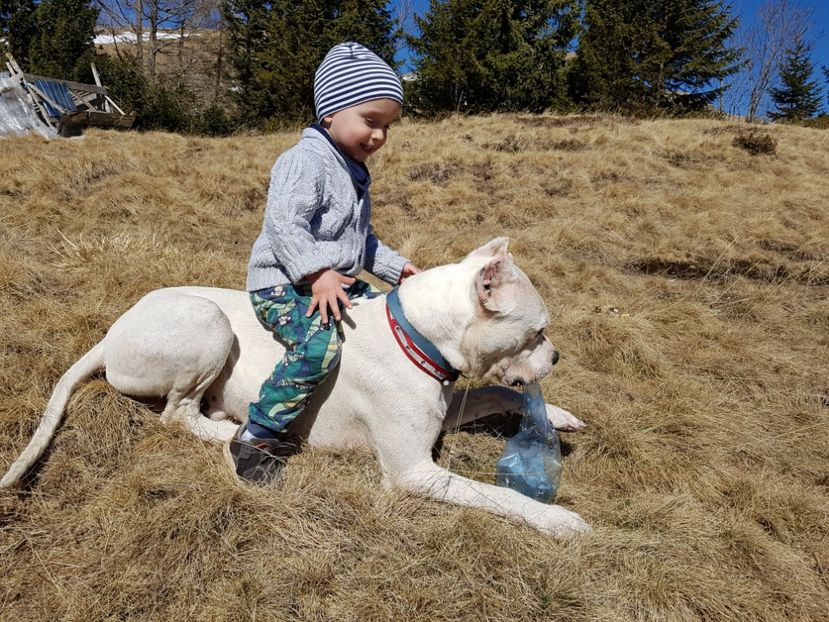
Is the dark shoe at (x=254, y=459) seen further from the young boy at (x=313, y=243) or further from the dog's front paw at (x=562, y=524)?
the dog's front paw at (x=562, y=524)

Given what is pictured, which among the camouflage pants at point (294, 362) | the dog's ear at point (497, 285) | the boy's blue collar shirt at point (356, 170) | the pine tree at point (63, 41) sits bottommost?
the camouflage pants at point (294, 362)

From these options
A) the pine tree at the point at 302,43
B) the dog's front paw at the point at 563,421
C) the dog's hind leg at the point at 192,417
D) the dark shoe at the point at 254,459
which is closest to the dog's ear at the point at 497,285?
the dog's front paw at the point at 563,421

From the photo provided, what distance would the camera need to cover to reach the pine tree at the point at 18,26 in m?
23.3

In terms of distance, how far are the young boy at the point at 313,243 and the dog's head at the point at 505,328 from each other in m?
0.60

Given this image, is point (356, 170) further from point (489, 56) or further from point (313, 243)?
point (489, 56)

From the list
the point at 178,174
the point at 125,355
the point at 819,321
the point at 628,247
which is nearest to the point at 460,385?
the point at 125,355

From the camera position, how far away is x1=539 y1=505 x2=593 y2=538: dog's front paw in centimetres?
218

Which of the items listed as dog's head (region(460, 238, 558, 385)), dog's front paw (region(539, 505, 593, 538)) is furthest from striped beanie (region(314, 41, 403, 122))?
dog's front paw (region(539, 505, 593, 538))

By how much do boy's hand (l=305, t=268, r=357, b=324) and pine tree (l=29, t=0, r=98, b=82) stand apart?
84.5ft

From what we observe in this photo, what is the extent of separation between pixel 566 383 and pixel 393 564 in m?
2.21

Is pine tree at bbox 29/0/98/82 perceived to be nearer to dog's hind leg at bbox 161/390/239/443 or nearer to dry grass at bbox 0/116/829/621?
dry grass at bbox 0/116/829/621

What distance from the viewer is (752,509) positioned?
2518 millimetres

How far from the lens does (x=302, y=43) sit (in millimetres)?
19828

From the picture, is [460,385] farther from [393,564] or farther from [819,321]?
[819,321]
